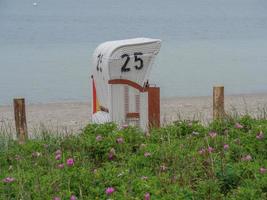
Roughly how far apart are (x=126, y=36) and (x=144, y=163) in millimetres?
44404

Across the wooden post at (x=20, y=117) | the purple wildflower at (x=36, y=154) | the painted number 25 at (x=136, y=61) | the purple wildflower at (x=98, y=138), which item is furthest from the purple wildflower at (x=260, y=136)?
the wooden post at (x=20, y=117)

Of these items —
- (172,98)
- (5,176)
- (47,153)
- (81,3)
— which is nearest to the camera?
(5,176)

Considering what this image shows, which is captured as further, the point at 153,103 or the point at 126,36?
the point at 126,36

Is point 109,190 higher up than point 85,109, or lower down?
higher up

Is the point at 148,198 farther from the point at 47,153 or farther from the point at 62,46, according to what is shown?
the point at 62,46

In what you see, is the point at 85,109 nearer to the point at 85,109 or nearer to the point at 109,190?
the point at 85,109

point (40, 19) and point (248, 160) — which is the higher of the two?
point (40, 19)

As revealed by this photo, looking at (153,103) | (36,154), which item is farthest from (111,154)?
(153,103)

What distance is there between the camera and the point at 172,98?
21.4 m

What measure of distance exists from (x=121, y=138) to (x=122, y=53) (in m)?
2.25

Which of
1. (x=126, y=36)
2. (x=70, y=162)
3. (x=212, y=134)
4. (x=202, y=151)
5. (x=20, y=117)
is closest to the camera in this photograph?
(x=70, y=162)

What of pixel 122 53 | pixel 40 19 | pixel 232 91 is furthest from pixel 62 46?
pixel 122 53

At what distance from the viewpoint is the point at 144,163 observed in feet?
16.4

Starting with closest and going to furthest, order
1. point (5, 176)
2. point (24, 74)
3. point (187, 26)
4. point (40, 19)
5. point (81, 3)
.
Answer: point (5, 176)
point (24, 74)
point (187, 26)
point (40, 19)
point (81, 3)
